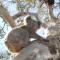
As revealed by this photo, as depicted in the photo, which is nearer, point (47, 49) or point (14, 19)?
point (47, 49)

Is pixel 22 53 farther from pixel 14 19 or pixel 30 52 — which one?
pixel 14 19

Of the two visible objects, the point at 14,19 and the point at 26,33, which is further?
the point at 14,19

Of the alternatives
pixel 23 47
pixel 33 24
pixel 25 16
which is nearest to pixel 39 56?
pixel 23 47

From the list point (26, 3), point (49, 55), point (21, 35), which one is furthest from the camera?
point (26, 3)

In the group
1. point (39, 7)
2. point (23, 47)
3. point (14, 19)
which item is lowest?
point (39, 7)

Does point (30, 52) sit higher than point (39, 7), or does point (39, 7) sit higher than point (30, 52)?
A: point (30, 52)

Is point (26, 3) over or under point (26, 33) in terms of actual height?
under

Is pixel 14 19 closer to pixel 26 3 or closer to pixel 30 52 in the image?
pixel 30 52

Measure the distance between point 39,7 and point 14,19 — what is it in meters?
1.22

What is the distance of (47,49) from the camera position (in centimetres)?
160

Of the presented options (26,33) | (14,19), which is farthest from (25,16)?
(26,33)

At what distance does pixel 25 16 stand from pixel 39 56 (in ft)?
1.48

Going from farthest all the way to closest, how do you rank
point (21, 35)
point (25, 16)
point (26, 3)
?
point (26, 3) < point (25, 16) < point (21, 35)

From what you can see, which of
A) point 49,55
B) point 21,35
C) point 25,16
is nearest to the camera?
point 49,55
